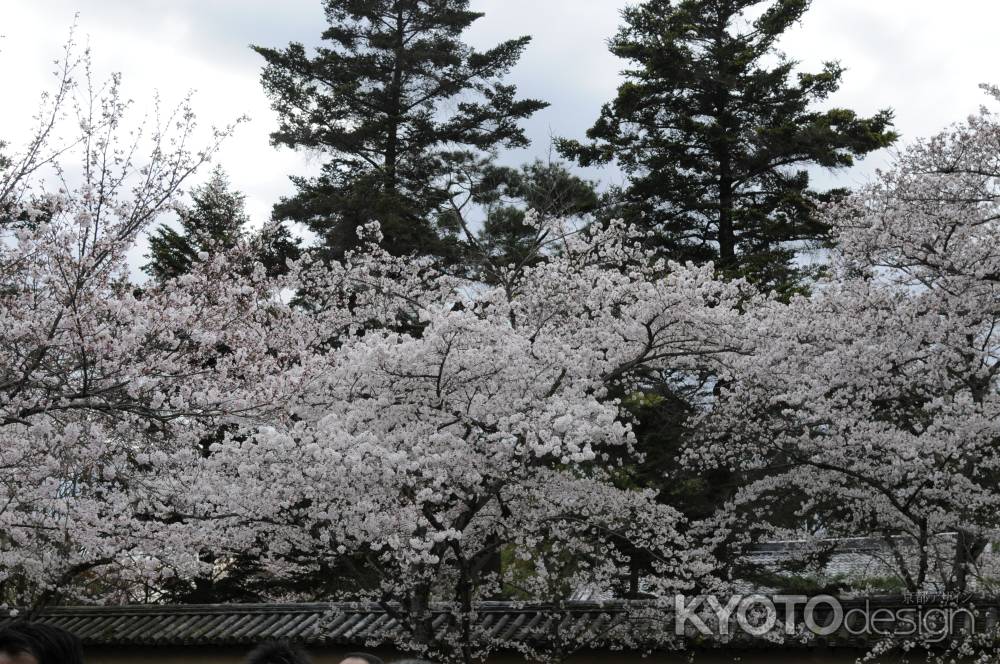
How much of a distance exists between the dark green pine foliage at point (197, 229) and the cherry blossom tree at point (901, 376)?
1245cm

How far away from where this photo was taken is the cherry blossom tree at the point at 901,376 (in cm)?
1005

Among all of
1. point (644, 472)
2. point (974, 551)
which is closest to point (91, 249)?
point (974, 551)

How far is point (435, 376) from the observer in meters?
9.23

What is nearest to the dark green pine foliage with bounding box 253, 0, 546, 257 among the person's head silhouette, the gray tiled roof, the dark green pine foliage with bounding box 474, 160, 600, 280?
the dark green pine foliage with bounding box 474, 160, 600, 280

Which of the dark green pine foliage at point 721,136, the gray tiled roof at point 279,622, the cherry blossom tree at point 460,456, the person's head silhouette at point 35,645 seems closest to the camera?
the person's head silhouette at point 35,645

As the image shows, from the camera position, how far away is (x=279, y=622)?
11.3 meters

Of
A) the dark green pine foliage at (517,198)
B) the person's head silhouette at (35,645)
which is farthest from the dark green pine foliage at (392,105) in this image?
the person's head silhouette at (35,645)

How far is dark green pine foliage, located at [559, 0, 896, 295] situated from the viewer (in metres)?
19.7

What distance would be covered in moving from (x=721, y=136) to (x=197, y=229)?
11.8 m

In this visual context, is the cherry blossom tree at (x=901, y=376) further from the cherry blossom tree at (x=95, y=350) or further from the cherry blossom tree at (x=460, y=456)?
the cherry blossom tree at (x=95, y=350)

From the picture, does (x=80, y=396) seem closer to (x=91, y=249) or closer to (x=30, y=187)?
(x=91, y=249)

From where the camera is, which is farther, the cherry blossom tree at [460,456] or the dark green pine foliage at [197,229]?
the dark green pine foliage at [197,229]

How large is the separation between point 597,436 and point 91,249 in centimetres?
451

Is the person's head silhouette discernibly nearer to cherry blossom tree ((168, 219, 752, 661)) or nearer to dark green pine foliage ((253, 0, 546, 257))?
cherry blossom tree ((168, 219, 752, 661))
